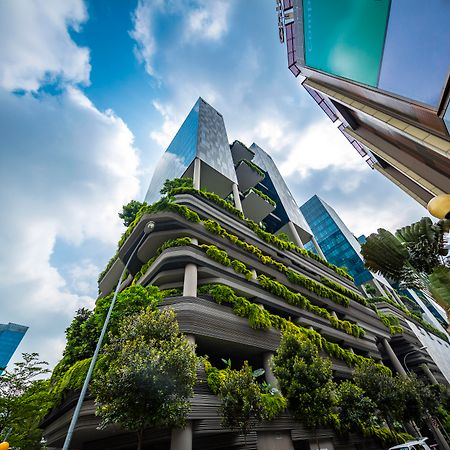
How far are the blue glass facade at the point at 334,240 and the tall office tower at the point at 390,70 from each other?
6031 centimetres

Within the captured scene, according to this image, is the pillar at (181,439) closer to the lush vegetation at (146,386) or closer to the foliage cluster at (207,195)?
the lush vegetation at (146,386)

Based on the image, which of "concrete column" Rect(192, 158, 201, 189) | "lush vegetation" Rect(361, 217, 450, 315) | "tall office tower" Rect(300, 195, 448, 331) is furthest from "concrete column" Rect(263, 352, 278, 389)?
"tall office tower" Rect(300, 195, 448, 331)

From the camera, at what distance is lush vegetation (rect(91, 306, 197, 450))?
8266 mm

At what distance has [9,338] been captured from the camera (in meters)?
135

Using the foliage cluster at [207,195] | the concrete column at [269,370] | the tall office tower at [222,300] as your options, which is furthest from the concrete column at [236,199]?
the concrete column at [269,370]

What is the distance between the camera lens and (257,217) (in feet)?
135

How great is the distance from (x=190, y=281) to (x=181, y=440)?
27.5 ft

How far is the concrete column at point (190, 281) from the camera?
16139 mm

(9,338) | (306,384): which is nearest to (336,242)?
(306,384)

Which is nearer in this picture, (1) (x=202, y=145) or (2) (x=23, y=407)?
(2) (x=23, y=407)

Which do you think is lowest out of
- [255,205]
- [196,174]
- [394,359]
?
[394,359]

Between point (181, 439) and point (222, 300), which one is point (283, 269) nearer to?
point (222, 300)

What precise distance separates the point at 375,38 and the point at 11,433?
2857 cm

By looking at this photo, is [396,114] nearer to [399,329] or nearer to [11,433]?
[11,433]
